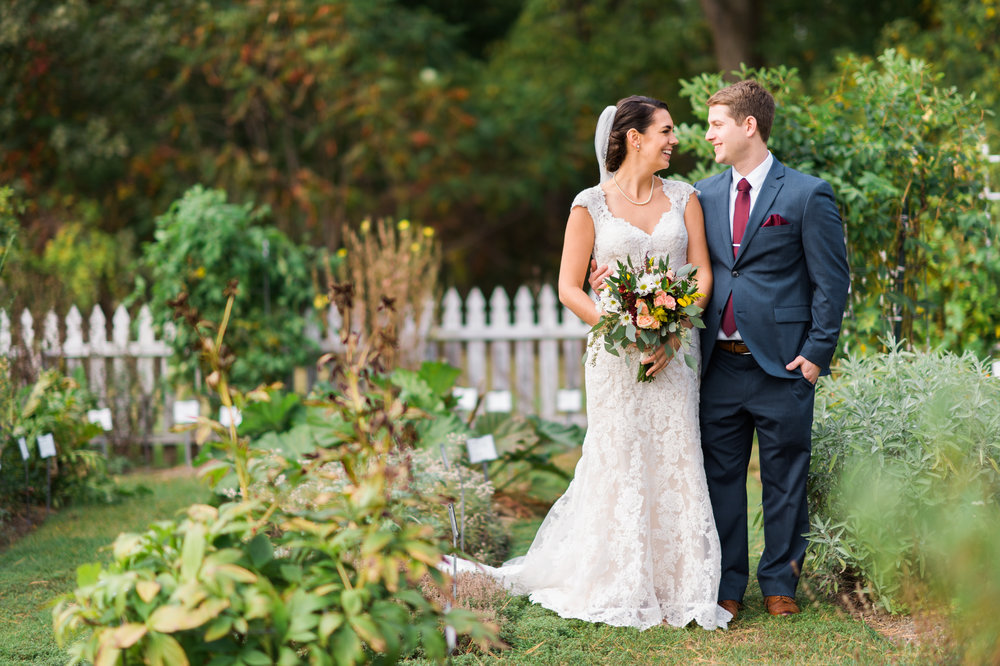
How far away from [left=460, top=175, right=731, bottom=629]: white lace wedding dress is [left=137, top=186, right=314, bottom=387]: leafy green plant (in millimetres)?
3840

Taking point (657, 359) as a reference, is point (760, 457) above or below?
below

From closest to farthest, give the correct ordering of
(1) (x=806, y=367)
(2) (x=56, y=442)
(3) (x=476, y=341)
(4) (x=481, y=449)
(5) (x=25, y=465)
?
(1) (x=806, y=367), (4) (x=481, y=449), (5) (x=25, y=465), (2) (x=56, y=442), (3) (x=476, y=341)

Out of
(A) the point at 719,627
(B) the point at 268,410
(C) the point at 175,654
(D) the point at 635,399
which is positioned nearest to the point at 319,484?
(B) the point at 268,410

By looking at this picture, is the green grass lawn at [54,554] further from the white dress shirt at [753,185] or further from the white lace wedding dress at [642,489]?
the white dress shirt at [753,185]

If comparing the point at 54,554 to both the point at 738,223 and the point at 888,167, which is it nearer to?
the point at 738,223

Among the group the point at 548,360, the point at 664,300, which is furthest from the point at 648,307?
the point at 548,360

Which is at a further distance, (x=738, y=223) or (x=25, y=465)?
(x=25, y=465)

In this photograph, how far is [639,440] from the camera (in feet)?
11.1

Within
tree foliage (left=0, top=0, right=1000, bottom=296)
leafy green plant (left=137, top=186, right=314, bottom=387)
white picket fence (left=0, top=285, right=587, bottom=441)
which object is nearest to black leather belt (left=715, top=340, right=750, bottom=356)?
white picket fence (left=0, top=285, right=587, bottom=441)

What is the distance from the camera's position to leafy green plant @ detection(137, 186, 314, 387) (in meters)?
6.64

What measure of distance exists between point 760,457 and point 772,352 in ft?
1.28

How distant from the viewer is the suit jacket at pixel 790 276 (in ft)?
10.5

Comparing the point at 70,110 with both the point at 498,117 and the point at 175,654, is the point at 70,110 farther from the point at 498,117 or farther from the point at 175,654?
the point at 175,654

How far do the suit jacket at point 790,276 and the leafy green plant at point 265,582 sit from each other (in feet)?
4.76
